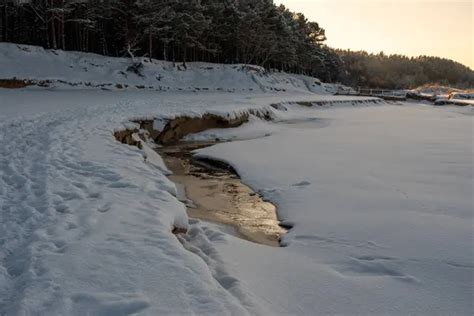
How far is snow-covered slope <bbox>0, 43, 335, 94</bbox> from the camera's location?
2462cm

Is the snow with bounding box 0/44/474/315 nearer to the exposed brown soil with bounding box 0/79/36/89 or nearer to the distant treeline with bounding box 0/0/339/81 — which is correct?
the exposed brown soil with bounding box 0/79/36/89

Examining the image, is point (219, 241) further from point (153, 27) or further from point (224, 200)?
point (153, 27)

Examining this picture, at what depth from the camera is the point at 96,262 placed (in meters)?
3.67

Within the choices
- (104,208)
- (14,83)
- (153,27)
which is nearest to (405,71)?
(153,27)

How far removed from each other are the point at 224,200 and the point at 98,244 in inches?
145

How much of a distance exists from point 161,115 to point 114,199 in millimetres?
9543

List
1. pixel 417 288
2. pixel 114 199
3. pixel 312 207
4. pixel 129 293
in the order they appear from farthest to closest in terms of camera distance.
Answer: pixel 312 207, pixel 114 199, pixel 417 288, pixel 129 293

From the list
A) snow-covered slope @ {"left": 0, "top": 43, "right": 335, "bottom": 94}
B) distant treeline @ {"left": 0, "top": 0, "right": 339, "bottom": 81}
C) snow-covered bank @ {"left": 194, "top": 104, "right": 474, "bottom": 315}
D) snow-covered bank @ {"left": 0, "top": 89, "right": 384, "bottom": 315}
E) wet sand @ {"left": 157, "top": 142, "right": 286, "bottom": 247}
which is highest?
distant treeline @ {"left": 0, "top": 0, "right": 339, "bottom": 81}

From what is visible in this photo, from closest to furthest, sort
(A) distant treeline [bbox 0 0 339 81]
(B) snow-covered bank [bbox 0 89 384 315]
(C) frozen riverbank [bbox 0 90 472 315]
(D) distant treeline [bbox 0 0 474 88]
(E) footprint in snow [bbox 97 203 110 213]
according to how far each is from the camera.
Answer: (B) snow-covered bank [bbox 0 89 384 315] → (C) frozen riverbank [bbox 0 90 472 315] → (E) footprint in snow [bbox 97 203 110 213] → (A) distant treeline [bbox 0 0 339 81] → (D) distant treeline [bbox 0 0 474 88]

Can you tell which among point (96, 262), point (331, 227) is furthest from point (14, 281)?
point (331, 227)

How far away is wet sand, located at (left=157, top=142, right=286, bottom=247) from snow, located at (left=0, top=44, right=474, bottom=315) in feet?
0.89

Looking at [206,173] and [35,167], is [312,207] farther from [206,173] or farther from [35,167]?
[35,167]

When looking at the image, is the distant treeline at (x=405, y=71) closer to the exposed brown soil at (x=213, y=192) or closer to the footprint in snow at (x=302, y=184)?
the exposed brown soil at (x=213, y=192)

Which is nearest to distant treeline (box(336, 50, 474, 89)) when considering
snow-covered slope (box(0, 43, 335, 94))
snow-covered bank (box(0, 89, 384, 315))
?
snow-covered slope (box(0, 43, 335, 94))
